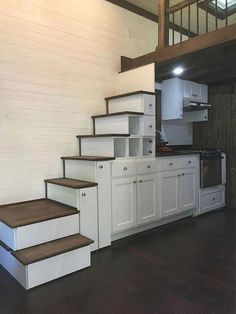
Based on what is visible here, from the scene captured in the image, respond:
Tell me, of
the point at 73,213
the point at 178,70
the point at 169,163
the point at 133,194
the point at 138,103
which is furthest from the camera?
the point at 178,70

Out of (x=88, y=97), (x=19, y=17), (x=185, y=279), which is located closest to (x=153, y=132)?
(x=88, y=97)

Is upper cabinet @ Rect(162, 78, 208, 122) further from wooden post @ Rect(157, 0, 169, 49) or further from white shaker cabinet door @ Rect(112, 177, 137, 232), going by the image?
white shaker cabinet door @ Rect(112, 177, 137, 232)

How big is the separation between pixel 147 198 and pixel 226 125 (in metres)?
2.16

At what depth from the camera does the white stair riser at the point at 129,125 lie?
10.4 feet

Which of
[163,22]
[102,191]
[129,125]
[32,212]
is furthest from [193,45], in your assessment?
[32,212]

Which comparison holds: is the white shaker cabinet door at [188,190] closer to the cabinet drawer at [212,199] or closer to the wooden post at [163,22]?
the cabinet drawer at [212,199]

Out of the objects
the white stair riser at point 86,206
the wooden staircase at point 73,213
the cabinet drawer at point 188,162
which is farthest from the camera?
the cabinet drawer at point 188,162

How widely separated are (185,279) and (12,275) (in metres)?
1.45

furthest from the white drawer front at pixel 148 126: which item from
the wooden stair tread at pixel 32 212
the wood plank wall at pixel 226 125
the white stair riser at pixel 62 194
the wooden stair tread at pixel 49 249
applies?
the wood plank wall at pixel 226 125

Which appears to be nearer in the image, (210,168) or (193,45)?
(193,45)

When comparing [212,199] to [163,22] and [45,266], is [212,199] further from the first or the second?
[45,266]

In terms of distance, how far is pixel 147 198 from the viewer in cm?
321

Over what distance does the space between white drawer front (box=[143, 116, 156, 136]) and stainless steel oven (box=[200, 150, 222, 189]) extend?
3.48 feet

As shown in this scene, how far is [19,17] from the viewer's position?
2.88m
